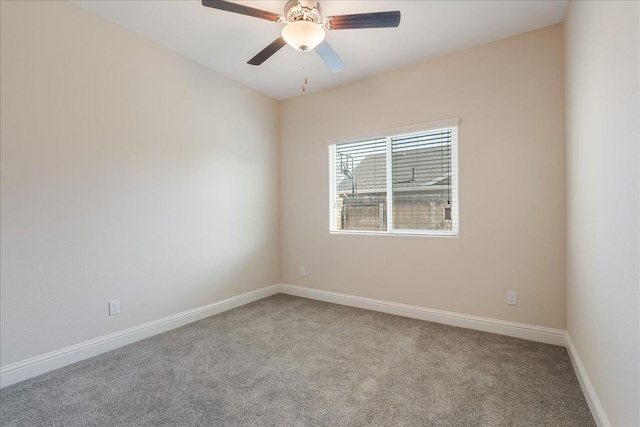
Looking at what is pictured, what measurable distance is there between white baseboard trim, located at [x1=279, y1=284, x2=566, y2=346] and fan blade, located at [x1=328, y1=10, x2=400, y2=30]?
8.69ft

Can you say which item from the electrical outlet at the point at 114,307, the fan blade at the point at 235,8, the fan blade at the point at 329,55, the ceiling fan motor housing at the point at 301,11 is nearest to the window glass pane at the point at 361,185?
the fan blade at the point at 329,55

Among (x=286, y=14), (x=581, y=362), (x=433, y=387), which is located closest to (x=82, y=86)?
(x=286, y=14)

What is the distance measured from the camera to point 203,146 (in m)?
3.27

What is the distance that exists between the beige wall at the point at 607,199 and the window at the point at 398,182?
1058mm

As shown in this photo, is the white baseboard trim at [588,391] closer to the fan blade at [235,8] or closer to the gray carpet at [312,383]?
the gray carpet at [312,383]

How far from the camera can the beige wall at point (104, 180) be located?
2.04 metres

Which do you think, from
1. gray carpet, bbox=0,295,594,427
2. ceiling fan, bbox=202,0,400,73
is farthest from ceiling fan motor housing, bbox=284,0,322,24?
gray carpet, bbox=0,295,594,427

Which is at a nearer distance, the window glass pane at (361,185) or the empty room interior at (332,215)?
the empty room interior at (332,215)

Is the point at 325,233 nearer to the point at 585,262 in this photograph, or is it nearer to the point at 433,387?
the point at 433,387

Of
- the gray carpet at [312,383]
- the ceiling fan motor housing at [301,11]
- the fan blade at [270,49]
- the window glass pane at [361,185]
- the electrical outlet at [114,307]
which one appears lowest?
the gray carpet at [312,383]

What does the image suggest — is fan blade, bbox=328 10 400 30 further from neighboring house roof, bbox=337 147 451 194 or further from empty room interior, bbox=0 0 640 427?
neighboring house roof, bbox=337 147 451 194

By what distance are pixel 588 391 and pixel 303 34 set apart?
2848mm

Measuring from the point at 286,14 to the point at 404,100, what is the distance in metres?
1.68

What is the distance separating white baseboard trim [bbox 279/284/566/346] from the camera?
2521mm
